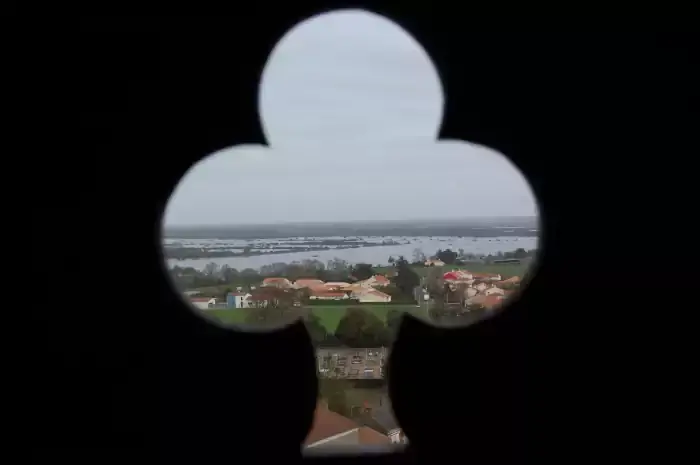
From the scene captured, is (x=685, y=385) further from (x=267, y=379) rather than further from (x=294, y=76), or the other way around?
(x=294, y=76)

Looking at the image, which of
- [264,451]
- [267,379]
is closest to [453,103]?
[267,379]

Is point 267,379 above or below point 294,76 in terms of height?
below

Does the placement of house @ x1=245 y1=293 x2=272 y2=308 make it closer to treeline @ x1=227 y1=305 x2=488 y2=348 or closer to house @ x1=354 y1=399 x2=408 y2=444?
treeline @ x1=227 y1=305 x2=488 y2=348

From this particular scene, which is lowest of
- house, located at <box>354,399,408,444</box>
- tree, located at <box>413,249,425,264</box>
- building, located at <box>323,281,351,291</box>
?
house, located at <box>354,399,408,444</box>

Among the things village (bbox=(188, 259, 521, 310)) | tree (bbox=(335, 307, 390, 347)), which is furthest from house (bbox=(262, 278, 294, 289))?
tree (bbox=(335, 307, 390, 347))

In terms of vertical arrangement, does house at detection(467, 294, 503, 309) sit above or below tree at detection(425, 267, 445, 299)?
below

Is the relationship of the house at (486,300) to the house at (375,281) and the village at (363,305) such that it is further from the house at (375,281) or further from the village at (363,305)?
the house at (375,281)
